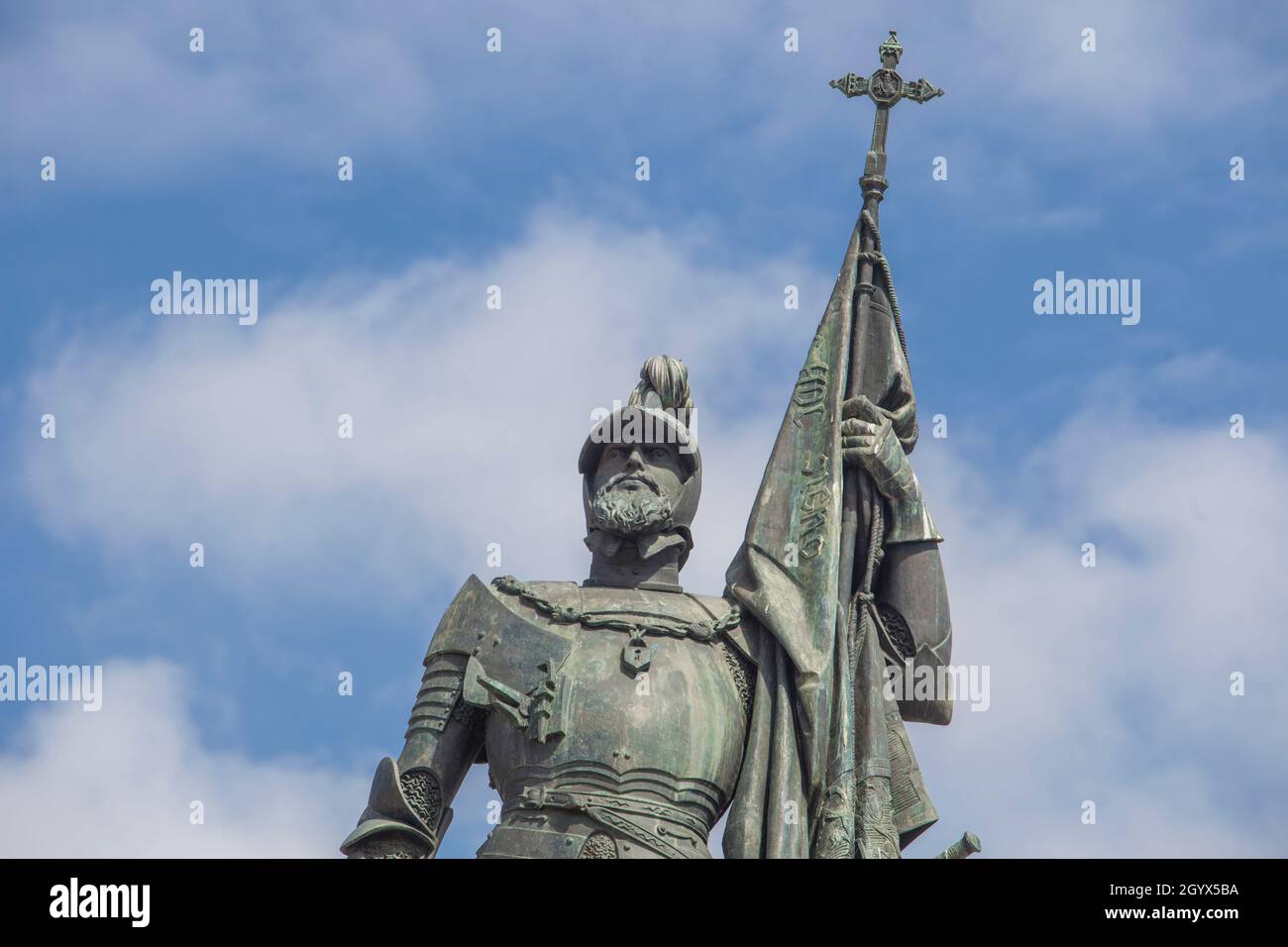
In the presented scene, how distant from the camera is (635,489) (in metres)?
23.8

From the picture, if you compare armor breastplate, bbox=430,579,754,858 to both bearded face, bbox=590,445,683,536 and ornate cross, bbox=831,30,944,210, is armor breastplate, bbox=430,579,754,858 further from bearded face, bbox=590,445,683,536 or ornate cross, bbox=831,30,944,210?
ornate cross, bbox=831,30,944,210

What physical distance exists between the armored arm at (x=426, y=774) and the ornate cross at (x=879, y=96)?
477cm

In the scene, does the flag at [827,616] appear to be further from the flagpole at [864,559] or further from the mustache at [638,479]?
the mustache at [638,479]

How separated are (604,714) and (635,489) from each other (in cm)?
191

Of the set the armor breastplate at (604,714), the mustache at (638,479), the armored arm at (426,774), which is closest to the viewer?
the armor breastplate at (604,714)

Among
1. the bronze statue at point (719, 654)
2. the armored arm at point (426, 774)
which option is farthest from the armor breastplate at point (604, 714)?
the armored arm at point (426, 774)

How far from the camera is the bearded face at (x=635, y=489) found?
23703mm

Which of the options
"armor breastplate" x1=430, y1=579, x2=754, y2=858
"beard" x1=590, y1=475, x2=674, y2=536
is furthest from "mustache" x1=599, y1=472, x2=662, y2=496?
"armor breastplate" x1=430, y1=579, x2=754, y2=858

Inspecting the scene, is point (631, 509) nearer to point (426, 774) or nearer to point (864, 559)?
point (864, 559)

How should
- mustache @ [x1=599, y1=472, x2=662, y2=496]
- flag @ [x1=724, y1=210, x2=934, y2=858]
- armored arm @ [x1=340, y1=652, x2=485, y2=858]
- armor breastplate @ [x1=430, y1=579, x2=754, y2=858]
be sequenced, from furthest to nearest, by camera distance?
mustache @ [x1=599, y1=472, x2=662, y2=496], flag @ [x1=724, y1=210, x2=934, y2=858], armored arm @ [x1=340, y1=652, x2=485, y2=858], armor breastplate @ [x1=430, y1=579, x2=754, y2=858]

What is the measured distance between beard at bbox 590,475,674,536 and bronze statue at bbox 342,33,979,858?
0.02m

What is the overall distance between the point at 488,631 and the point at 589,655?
779 mm

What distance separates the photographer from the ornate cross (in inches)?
971
